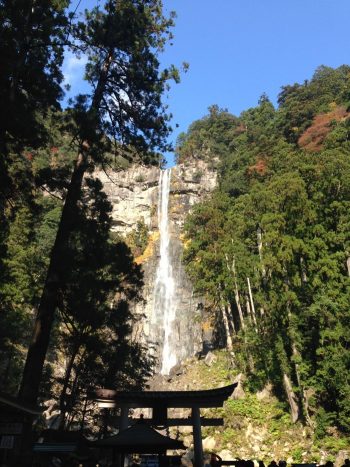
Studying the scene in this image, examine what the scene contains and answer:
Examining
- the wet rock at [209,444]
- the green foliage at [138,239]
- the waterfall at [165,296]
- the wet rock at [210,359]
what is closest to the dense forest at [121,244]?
the wet rock at [210,359]

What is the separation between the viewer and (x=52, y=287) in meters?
8.45

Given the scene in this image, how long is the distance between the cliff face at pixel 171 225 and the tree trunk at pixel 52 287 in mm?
22492

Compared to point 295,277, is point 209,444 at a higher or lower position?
lower

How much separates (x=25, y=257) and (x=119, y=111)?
1237cm

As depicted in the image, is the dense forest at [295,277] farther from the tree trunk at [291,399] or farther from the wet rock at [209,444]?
the wet rock at [209,444]

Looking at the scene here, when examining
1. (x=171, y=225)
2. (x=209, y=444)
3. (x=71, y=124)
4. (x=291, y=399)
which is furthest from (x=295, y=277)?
(x=171, y=225)

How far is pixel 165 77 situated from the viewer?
10.7m

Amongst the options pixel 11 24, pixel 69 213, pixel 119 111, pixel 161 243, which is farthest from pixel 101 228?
pixel 161 243

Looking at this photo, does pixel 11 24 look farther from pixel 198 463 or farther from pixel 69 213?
pixel 198 463

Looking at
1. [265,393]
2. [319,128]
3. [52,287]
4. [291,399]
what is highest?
[319,128]

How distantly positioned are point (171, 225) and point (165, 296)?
27.4 ft

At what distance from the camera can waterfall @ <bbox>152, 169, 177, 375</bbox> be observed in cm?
3097

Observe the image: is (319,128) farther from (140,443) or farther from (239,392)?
(140,443)

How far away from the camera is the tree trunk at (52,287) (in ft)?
25.2
